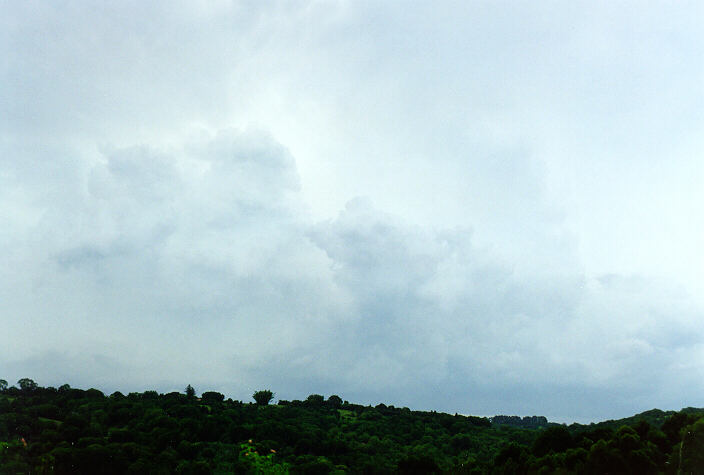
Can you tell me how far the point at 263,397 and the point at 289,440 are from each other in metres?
49.1

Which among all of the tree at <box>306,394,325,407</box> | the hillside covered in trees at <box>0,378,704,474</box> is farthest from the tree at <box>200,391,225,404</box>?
the tree at <box>306,394,325,407</box>

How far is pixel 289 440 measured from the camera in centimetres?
10694

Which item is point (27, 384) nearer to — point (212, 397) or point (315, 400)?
point (212, 397)

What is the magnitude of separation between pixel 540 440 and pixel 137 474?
54.4 metres

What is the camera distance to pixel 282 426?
110312 mm

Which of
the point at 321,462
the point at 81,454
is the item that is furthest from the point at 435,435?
the point at 81,454

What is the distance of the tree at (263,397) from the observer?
153m

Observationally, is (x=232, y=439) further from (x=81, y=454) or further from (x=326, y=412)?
(x=326, y=412)

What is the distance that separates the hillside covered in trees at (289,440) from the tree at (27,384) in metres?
0.26

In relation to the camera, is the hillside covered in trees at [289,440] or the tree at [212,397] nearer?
the hillside covered in trees at [289,440]

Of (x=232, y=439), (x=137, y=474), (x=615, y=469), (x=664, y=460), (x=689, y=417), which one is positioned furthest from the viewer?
(x=232, y=439)

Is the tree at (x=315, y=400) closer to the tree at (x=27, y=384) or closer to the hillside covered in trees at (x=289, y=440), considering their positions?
the hillside covered in trees at (x=289, y=440)

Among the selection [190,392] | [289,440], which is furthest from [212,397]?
[289,440]


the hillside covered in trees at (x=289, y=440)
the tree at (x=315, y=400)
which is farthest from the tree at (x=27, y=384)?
the tree at (x=315, y=400)
